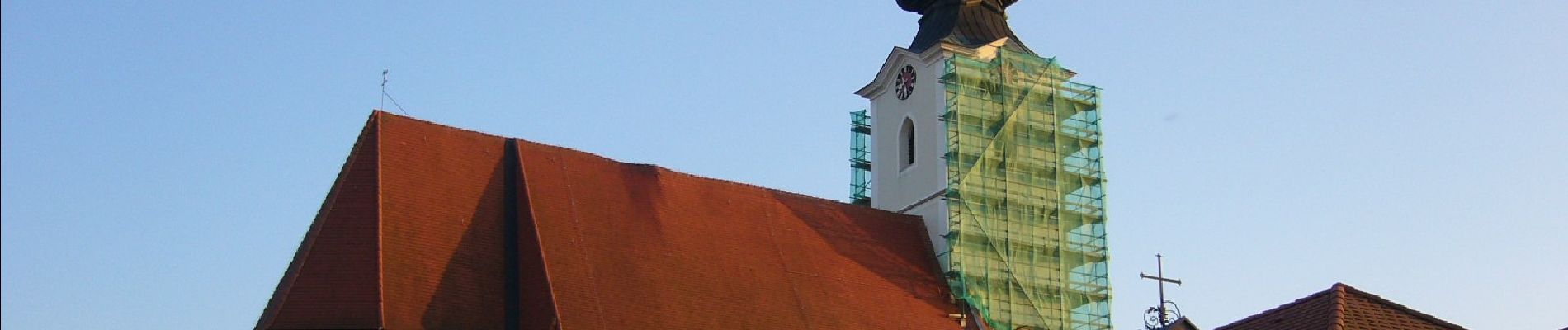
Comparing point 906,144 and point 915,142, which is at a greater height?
point 906,144

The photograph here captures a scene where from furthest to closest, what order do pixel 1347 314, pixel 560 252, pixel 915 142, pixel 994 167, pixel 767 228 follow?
pixel 915 142 → pixel 994 167 → pixel 767 228 → pixel 560 252 → pixel 1347 314

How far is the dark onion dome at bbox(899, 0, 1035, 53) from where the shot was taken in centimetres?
3916

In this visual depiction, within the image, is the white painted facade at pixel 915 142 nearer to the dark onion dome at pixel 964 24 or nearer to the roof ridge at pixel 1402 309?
the dark onion dome at pixel 964 24

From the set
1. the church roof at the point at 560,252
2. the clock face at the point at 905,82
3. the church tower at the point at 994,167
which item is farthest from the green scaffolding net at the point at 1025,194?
the church roof at the point at 560,252

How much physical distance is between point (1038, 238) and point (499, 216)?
11.9m

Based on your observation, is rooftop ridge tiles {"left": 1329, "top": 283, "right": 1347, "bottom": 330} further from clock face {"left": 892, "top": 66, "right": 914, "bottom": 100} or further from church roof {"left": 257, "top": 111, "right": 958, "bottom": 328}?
clock face {"left": 892, "top": 66, "right": 914, "bottom": 100}

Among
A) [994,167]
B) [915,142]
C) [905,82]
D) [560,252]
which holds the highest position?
[905,82]

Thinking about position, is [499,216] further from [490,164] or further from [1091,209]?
[1091,209]

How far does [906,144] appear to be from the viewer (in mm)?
39312

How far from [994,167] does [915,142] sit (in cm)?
175

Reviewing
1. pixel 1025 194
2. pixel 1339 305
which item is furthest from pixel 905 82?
pixel 1339 305

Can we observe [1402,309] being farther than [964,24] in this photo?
No

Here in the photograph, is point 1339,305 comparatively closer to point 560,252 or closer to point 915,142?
point 560,252

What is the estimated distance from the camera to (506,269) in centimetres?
2967
